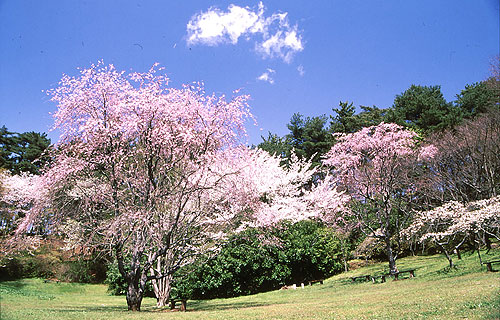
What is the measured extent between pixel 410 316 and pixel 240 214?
827cm

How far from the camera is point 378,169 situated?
63.5 feet

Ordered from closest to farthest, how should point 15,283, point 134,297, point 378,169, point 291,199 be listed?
1. point 134,297
2. point 378,169
3. point 15,283
4. point 291,199

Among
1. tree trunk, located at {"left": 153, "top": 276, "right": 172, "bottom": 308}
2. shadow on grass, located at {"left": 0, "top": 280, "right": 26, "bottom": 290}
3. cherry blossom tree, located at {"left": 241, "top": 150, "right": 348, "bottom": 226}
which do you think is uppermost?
cherry blossom tree, located at {"left": 241, "top": 150, "right": 348, "bottom": 226}

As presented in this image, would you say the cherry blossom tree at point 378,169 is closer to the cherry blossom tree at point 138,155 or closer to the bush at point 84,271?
the cherry blossom tree at point 138,155

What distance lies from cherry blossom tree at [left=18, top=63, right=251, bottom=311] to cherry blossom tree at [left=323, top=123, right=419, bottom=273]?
30.5 feet

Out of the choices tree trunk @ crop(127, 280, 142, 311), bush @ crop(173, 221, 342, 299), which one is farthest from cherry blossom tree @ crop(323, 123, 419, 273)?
tree trunk @ crop(127, 280, 142, 311)

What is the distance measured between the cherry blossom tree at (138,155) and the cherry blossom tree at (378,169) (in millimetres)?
9293

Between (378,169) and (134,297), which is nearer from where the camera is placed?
(134,297)

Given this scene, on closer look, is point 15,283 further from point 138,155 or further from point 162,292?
point 138,155

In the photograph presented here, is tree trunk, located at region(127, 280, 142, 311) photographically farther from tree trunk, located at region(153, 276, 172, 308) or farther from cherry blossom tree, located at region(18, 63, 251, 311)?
tree trunk, located at region(153, 276, 172, 308)

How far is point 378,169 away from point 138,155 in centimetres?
1315

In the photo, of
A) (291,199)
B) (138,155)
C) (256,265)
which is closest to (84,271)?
(256,265)

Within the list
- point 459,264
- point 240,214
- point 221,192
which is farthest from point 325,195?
point 221,192

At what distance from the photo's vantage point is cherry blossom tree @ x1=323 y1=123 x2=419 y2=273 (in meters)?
18.0
